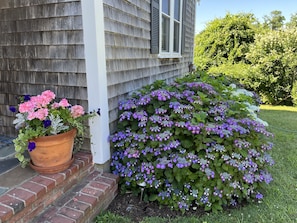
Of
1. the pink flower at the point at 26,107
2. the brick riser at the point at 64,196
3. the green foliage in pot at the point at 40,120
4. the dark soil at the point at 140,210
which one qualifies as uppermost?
the pink flower at the point at 26,107

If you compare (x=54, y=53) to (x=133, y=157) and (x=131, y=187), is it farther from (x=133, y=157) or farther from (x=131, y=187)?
(x=131, y=187)

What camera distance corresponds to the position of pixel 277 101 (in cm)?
919

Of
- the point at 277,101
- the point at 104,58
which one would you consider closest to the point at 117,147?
the point at 104,58

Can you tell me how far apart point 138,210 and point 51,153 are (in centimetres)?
96

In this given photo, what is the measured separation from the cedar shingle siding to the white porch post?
0.08 metres

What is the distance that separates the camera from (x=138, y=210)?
2164 millimetres

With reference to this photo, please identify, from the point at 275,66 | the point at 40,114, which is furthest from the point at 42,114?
the point at 275,66

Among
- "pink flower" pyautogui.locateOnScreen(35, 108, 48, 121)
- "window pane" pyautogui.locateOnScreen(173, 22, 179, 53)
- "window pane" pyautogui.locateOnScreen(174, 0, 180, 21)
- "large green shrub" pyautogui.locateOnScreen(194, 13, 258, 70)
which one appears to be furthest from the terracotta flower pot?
"large green shrub" pyautogui.locateOnScreen(194, 13, 258, 70)

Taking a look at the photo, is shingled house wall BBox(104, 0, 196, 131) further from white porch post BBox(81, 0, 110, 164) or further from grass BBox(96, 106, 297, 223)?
grass BBox(96, 106, 297, 223)

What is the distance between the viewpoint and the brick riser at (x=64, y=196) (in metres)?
1.55

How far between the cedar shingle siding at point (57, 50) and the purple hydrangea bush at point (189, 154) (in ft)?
1.39

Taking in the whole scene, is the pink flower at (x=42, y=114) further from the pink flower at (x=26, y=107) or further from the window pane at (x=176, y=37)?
the window pane at (x=176, y=37)

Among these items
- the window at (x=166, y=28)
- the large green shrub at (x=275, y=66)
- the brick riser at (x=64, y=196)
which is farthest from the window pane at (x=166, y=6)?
the large green shrub at (x=275, y=66)

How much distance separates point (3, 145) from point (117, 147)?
126 centimetres
